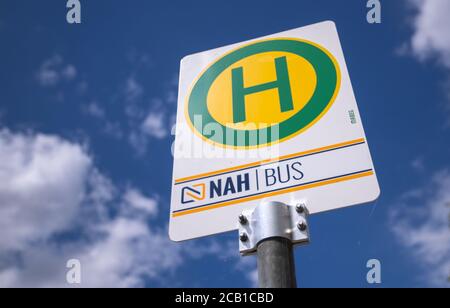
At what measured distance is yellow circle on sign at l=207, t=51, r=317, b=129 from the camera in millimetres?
1994

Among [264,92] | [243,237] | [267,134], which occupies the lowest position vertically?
[243,237]

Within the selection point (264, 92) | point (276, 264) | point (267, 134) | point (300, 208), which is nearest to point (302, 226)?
point (300, 208)

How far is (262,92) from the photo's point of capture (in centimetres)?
210

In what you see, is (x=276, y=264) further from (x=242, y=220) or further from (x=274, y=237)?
(x=242, y=220)

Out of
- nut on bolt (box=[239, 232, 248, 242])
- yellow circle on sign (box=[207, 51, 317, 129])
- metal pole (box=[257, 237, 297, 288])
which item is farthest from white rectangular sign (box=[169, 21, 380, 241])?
metal pole (box=[257, 237, 297, 288])

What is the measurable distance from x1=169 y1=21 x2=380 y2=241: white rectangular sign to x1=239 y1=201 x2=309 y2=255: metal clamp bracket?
73 mm

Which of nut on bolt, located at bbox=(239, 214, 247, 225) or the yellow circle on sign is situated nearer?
nut on bolt, located at bbox=(239, 214, 247, 225)

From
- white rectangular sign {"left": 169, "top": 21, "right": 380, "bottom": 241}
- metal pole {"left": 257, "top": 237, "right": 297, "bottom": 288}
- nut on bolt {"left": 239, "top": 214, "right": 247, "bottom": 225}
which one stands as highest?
white rectangular sign {"left": 169, "top": 21, "right": 380, "bottom": 241}

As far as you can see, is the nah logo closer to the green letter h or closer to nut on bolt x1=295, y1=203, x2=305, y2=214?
the green letter h
